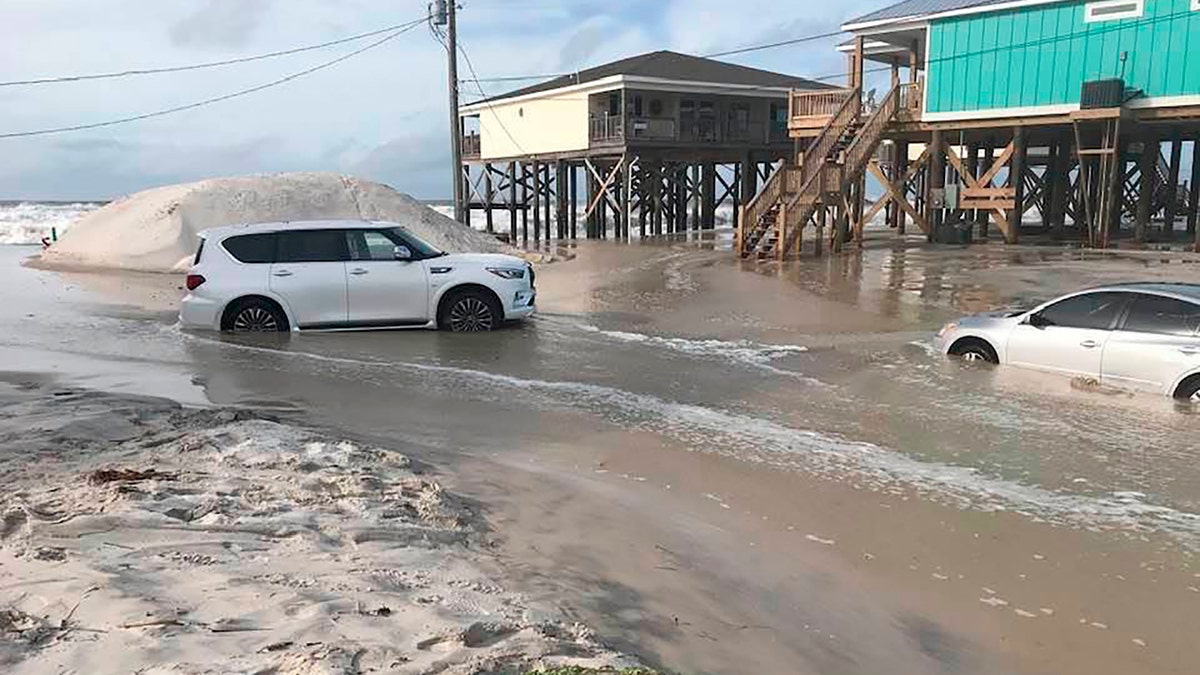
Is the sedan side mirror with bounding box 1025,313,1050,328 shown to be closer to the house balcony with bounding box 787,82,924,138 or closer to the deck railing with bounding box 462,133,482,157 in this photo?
the house balcony with bounding box 787,82,924,138

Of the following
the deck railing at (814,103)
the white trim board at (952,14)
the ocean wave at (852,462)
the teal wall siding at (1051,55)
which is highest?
the white trim board at (952,14)

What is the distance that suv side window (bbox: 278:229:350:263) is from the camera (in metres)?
12.2

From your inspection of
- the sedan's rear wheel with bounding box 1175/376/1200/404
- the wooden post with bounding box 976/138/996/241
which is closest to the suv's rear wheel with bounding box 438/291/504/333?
the sedan's rear wheel with bounding box 1175/376/1200/404

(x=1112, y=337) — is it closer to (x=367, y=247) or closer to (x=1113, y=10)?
(x=367, y=247)

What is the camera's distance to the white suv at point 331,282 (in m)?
12.1

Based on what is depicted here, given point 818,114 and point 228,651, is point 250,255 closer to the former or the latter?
point 228,651

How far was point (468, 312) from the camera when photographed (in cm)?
1255

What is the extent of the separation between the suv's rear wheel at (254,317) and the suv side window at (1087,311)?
31.1ft

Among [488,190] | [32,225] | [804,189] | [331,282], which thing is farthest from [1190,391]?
[32,225]

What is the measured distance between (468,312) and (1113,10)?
20182 millimetres

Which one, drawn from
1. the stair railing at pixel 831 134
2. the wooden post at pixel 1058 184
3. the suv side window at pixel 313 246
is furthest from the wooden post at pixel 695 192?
the suv side window at pixel 313 246

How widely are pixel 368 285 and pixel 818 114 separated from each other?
63.5 feet

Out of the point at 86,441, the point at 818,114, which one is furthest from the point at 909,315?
the point at 818,114

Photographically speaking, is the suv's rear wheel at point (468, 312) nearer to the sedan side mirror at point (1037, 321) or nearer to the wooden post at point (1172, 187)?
the sedan side mirror at point (1037, 321)
